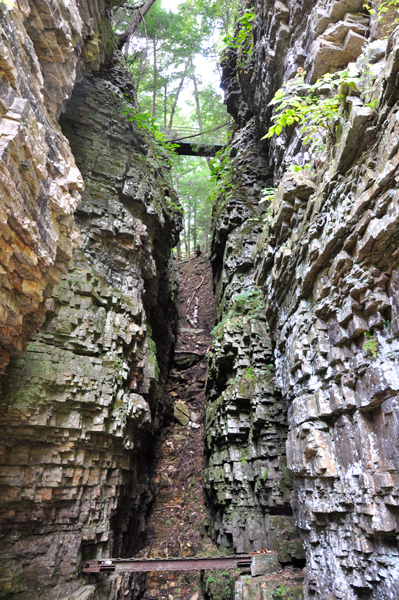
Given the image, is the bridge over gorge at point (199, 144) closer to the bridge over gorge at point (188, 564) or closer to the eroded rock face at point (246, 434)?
the eroded rock face at point (246, 434)

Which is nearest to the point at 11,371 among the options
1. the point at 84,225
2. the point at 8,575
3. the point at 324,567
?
the point at 8,575

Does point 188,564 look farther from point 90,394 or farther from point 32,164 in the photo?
point 32,164

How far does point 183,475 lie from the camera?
40.0ft

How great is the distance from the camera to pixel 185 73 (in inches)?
890

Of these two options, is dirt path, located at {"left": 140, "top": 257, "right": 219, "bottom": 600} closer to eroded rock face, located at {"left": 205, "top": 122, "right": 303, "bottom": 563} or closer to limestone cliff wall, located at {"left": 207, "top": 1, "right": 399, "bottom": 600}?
eroded rock face, located at {"left": 205, "top": 122, "right": 303, "bottom": 563}

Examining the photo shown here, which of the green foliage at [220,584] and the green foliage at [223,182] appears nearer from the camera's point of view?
the green foliage at [220,584]

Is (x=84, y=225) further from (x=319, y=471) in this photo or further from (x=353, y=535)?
(x=353, y=535)

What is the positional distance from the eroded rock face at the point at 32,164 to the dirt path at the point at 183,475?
810cm

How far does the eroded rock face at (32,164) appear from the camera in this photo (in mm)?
3424

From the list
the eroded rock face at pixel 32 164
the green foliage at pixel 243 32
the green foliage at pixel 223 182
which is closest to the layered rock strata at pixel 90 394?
the eroded rock face at pixel 32 164

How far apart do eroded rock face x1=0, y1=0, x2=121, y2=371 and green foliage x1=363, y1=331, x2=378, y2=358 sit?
4166 mm

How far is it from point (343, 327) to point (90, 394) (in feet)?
17.5

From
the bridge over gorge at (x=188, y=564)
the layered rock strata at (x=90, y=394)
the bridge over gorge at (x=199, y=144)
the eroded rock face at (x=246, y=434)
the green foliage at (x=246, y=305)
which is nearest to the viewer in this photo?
the layered rock strata at (x=90, y=394)

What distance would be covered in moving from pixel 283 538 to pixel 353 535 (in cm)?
357
